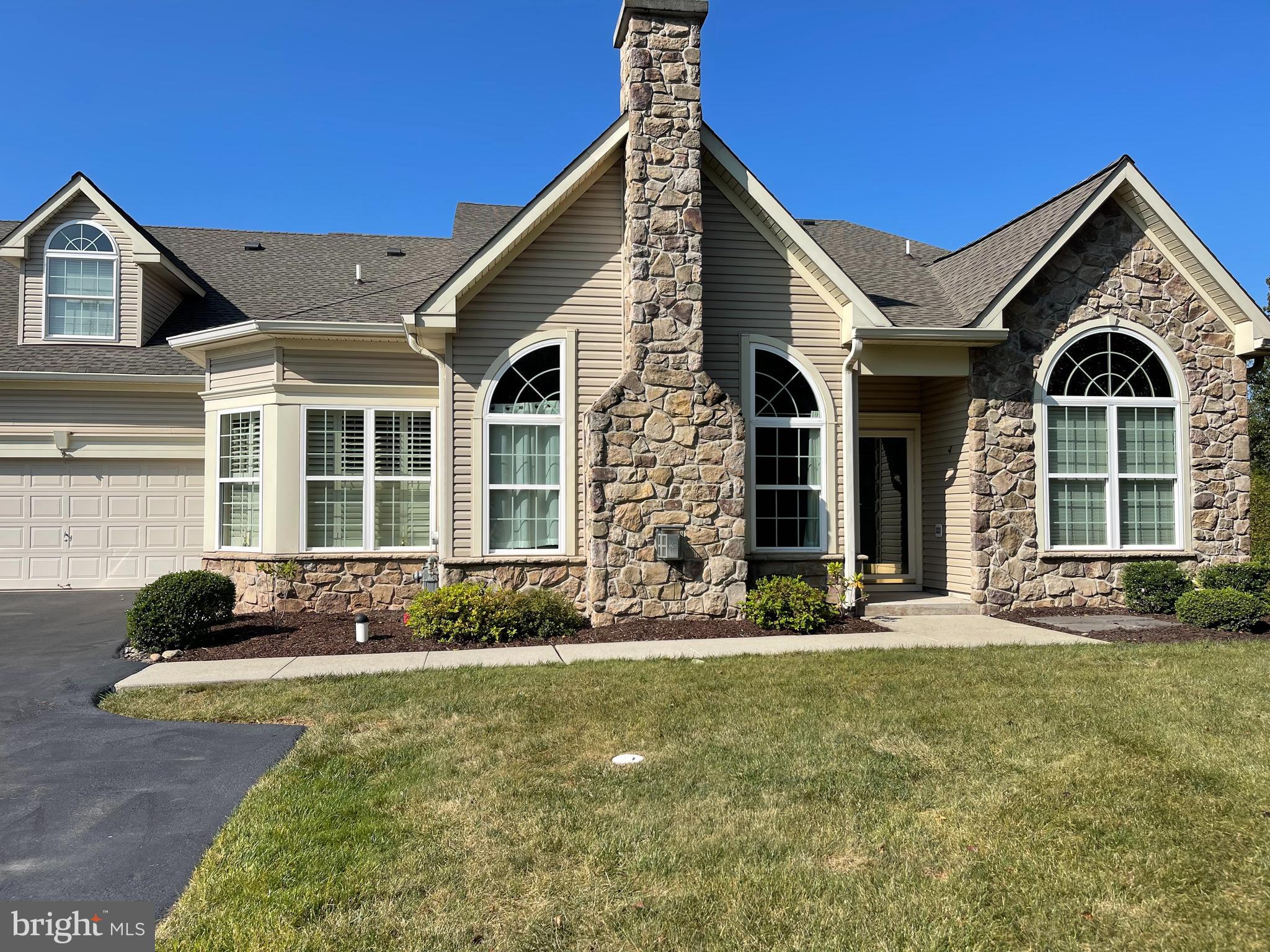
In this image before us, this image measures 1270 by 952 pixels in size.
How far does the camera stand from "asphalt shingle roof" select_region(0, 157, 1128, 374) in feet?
39.5

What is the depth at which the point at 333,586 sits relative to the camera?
37.9 ft

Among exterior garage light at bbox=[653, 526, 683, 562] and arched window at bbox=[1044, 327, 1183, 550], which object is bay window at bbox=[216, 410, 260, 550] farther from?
arched window at bbox=[1044, 327, 1183, 550]

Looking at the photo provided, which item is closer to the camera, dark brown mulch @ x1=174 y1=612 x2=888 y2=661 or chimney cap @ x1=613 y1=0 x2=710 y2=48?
dark brown mulch @ x1=174 y1=612 x2=888 y2=661

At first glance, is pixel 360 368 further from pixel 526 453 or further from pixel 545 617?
pixel 545 617

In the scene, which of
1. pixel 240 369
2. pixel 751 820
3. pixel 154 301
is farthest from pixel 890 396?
pixel 154 301

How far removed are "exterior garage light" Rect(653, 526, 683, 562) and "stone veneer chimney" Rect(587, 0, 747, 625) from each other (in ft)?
0.22

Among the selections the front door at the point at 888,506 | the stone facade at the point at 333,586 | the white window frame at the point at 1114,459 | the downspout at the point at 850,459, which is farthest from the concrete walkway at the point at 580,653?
the front door at the point at 888,506

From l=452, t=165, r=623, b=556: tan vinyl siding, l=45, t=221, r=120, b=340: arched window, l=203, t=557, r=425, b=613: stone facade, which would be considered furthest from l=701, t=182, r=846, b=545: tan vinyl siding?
l=45, t=221, r=120, b=340: arched window

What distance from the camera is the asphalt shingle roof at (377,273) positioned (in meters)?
12.0

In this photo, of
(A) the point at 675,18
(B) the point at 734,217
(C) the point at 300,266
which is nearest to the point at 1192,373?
(B) the point at 734,217

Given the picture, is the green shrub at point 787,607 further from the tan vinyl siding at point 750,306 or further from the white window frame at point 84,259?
the white window frame at point 84,259

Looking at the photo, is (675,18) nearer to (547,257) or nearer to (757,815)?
(547,257)

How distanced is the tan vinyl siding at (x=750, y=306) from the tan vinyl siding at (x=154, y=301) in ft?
31.0

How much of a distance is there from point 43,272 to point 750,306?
37.5 ft
